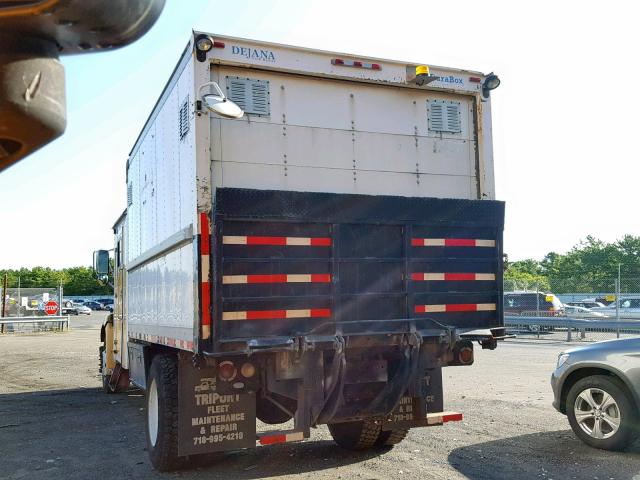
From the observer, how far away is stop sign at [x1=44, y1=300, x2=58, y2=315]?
34.2m

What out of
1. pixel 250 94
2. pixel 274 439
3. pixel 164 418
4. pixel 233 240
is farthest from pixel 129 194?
pixel 274 439

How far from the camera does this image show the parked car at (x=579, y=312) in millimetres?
27147

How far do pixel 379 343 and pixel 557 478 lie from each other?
6.26ft

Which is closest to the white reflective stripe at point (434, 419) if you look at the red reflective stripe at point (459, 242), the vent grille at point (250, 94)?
the red reflective stripe at point (459, 242)

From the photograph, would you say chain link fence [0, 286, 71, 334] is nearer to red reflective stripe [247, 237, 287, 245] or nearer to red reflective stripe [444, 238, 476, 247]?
red reflective stripe [247, 237, 287, 245]

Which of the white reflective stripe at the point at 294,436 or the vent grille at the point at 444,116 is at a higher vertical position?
the vent grille at the point at 444,116

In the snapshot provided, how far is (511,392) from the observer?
34.4 feet

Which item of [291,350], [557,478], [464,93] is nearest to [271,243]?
[291,350]

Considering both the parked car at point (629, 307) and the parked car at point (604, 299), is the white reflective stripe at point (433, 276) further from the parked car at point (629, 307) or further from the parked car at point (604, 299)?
the parked car at point (604, 299)

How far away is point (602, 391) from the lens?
6848mm

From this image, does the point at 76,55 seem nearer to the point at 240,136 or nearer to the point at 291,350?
the point at 291,350

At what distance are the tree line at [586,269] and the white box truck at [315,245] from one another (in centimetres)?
108

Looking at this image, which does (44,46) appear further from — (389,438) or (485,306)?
(389,438)

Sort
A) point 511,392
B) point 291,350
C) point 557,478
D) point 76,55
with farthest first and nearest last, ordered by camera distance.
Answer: point 511,392
point 557,478
point 291,350
point 76,55
